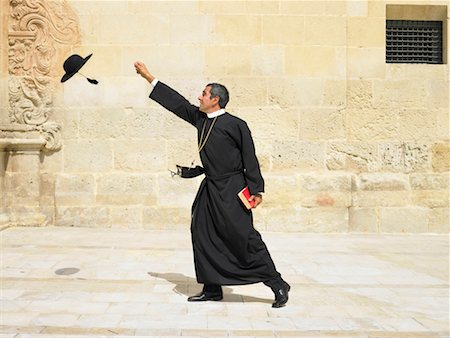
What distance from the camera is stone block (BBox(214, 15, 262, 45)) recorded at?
24.2ft

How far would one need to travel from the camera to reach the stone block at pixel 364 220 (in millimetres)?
7430

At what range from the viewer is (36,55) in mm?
7312

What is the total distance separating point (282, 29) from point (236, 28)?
631mm

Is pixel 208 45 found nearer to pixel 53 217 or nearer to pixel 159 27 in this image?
pixel 159 27

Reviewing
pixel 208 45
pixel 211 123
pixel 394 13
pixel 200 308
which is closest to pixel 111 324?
Answer: pixel 200 308

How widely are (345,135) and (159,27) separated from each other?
2.94 m

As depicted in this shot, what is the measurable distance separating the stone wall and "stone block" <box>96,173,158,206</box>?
0.06ft

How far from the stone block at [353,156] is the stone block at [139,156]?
230cm

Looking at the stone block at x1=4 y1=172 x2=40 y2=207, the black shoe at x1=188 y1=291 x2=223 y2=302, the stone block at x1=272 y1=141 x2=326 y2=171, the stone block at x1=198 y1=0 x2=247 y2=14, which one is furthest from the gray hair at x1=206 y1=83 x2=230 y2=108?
Result: the stone block at x1=4 y1=172 x2=40 y2=207

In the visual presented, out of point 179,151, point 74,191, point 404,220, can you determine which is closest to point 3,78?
point 74,191

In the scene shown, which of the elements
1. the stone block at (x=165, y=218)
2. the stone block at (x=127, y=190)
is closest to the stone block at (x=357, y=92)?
the stone block at (x=165, y=218)

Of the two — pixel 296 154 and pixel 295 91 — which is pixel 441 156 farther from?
Result: pixel 295 91

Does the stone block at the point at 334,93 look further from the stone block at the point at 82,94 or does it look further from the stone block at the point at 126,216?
the stone block at the point at 82,94

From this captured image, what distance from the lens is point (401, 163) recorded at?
7.52 metres
